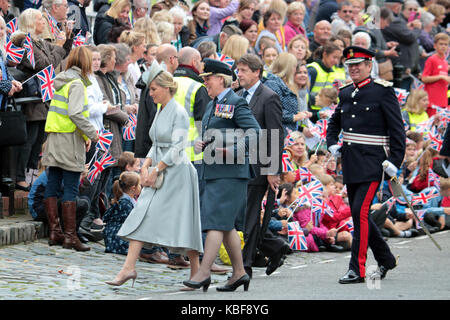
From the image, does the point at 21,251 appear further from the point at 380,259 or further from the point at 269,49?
the point at 269,49

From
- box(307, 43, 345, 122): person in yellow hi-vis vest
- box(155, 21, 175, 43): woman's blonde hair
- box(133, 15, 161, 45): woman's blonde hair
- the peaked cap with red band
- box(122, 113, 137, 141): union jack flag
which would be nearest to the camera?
the peaked cap with red band

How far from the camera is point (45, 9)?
14383mm

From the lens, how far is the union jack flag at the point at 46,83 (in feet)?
42.8

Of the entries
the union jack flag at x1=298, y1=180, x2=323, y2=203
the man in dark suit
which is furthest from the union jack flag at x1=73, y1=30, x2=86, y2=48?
the union jack flag at x1=298, y1=180, x2=323, y2=203

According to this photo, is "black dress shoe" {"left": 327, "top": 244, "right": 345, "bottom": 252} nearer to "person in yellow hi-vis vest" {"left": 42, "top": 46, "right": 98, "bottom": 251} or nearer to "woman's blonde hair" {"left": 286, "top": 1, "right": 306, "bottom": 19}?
"person in yellow hi-vis vest" {"left": 42, "top": 46, "right": 98, "bottom": 251}

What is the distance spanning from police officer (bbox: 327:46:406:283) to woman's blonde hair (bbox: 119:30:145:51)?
169 inches

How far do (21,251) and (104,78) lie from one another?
9.05 feet

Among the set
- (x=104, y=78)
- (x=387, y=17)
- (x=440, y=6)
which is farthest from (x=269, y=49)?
(x=440, y=6)

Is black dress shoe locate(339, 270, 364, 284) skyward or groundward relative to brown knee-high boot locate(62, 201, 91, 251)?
groundward

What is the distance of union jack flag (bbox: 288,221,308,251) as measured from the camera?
1365 cm

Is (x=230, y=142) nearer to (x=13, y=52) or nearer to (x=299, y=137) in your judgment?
(x=13, y=52)

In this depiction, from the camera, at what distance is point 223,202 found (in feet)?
33.9

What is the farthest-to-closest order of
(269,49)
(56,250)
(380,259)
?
(269,49) → (56,250) → (380,259)

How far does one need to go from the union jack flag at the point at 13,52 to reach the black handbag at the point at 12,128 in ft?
2.24
